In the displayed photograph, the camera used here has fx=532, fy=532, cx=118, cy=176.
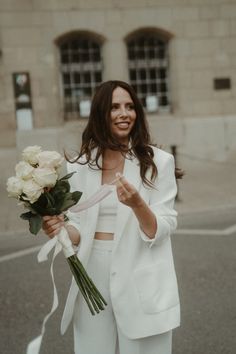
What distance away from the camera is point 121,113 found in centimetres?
261

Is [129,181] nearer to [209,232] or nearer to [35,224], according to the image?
[35,224]

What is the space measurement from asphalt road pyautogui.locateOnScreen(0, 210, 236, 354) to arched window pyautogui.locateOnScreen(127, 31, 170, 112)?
759 cm

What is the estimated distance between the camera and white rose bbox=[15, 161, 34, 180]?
240cm

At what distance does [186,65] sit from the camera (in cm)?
1391

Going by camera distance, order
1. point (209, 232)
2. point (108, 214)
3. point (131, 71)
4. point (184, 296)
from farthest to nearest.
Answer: point (131, 71)
point (209, 232)
point (184, 296)
point (108, 214)

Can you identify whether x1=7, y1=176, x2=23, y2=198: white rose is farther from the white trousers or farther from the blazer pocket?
the blazer pocket

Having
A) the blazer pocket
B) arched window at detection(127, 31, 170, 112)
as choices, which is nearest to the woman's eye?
the blazer pocket

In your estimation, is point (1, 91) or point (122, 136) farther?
point (1, 91)

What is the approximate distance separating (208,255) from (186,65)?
28.0 ft

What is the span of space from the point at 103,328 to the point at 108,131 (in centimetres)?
97

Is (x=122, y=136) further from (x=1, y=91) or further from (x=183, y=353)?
(x=1, y=91)

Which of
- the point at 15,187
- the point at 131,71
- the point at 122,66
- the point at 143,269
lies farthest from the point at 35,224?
the point at 131,71

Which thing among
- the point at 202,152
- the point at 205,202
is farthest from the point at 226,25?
the point at 205,202

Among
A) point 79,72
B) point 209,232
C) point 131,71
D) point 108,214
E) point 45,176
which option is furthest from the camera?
point 131,71
